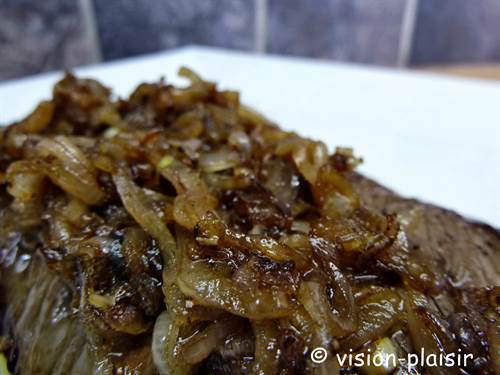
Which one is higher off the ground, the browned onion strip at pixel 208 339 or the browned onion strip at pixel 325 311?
the browned onion strip at pixel 325 311

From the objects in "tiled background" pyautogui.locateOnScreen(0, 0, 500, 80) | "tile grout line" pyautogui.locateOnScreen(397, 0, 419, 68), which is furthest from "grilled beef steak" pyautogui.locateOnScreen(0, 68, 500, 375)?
"tile grout line" pyautogui.locateOnScreen(397, 0, 419, 68)

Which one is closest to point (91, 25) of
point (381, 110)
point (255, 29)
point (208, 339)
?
point (255, 29)

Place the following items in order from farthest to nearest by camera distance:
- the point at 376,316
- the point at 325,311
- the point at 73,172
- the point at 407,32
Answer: the point at 407,32 → the point at 73,172 → the point at 376,316 → the point at 325,311

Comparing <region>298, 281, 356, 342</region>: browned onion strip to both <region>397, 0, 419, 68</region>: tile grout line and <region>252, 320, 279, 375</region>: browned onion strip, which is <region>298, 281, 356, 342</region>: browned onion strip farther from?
<region>397, 0, 419, 68</region>: tile grout line

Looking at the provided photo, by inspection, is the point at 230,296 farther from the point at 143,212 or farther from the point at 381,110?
the point at 381,110

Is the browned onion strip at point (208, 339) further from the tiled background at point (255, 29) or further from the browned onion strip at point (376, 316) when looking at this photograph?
the tiled background at point (255, 29)

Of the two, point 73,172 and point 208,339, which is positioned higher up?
point 73,172

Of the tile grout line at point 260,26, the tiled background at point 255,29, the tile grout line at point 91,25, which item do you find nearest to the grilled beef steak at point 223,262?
the tiled background at point 255,29
